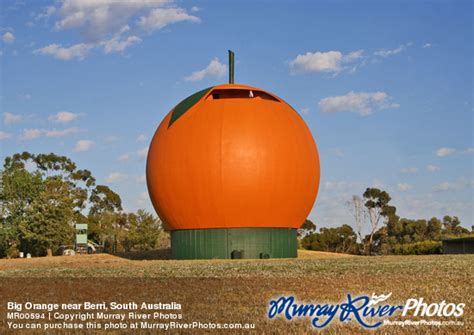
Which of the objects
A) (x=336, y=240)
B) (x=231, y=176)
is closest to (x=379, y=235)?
(x=336, y=240)

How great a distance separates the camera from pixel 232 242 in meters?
28.9

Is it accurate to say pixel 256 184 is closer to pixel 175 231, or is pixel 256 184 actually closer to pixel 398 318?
pixel 175 231

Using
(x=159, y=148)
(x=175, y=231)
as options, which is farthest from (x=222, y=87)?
(x=175, y=231)

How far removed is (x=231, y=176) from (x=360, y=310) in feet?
59.3

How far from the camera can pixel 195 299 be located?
1188cm

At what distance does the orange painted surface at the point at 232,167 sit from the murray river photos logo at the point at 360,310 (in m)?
17.0

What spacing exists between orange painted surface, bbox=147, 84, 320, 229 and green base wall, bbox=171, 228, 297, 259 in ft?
1.46

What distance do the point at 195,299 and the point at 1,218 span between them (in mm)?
44516

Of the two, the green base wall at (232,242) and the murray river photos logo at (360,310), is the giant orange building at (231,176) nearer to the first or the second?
the green base wall at (232,242)

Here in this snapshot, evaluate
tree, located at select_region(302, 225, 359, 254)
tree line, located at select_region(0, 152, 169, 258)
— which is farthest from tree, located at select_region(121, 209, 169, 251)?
tree, located at select_region(302, 225, 359, 254)

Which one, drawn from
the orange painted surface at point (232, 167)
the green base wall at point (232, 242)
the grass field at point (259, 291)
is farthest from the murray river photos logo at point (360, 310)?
the green base wall at point (232, 242)

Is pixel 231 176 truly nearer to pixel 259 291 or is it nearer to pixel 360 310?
pixel 259 291

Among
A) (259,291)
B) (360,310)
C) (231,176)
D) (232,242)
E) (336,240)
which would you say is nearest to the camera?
(360,310)

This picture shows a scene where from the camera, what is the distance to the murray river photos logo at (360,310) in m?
9.40
